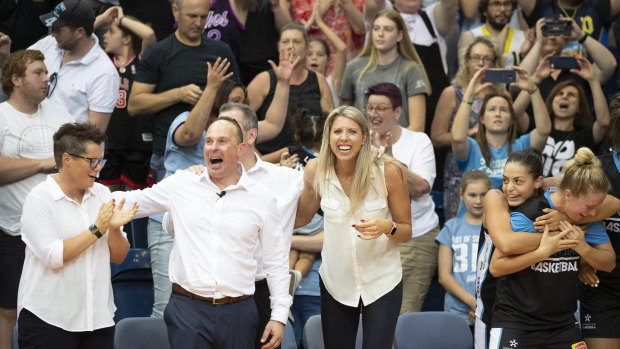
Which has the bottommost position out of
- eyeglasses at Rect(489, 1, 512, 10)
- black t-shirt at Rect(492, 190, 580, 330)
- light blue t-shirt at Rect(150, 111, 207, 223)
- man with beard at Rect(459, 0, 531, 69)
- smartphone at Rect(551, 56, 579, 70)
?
black t-shirt at Rect(492, 190, 580, 330)

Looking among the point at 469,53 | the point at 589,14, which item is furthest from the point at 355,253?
the point at 589,14

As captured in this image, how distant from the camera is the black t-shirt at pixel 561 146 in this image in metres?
7.29

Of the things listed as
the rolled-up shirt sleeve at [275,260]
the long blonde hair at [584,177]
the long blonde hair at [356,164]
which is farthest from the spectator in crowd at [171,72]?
the long blonde hair at [584,177]

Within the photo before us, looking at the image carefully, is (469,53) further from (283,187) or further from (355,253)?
(355,253)

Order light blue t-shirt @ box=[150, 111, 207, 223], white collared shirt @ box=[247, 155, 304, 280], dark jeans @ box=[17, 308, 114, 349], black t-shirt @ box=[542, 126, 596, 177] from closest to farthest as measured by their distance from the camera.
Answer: dark jeans @ box=[17, 308, 114, 349], white collared shirt @ box=[247, 155, 304, 280], light blue t-shirt @ box=[150, 111, 207, 223], black t-shirt @ box=[542, 126, 596, 177]

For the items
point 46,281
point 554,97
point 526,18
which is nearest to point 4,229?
point 46,281

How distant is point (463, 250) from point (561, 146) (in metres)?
1.61

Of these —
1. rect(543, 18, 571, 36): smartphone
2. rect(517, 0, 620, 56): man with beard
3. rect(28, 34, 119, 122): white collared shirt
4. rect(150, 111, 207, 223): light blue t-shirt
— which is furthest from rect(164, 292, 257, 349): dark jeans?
rect(517, 0, 620, 56): man with beard

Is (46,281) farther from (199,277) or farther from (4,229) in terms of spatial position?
(4,229)

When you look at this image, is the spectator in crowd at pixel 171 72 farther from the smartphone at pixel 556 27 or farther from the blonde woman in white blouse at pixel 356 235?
the smartphone at pixel 556 27

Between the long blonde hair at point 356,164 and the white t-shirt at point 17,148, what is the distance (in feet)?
6.70

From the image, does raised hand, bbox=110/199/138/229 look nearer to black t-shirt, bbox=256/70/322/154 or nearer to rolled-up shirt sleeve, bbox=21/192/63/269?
rolled-up shirt sleeve, bbox=21/192/63/269

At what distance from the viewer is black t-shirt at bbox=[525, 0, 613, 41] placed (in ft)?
27.2

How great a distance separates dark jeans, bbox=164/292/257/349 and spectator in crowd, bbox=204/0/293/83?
397 centimetres
